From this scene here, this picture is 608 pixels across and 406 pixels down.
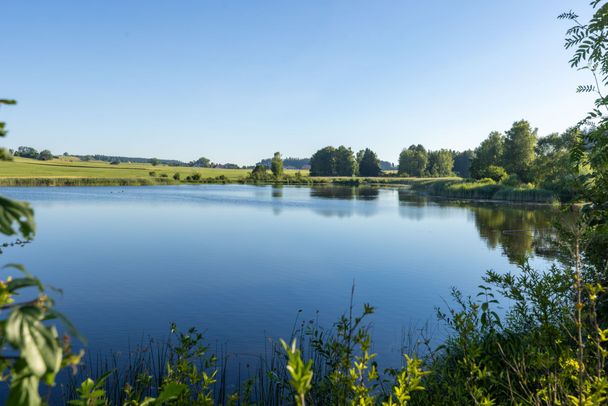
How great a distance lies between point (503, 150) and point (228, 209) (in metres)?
45.5

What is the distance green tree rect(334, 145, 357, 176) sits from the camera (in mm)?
141250

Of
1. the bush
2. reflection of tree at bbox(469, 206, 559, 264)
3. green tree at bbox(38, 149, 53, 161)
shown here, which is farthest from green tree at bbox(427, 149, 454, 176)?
green tree at bbox(38, 149, 53, 161)

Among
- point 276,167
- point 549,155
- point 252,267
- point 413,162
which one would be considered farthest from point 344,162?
point 252,267

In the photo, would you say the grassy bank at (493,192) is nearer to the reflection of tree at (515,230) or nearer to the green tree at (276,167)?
the reflection of tree at (515,230)

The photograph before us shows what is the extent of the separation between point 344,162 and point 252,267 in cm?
12812

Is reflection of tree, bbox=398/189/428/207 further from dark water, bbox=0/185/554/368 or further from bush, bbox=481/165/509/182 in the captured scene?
dark water, bbox=0/185/554/368

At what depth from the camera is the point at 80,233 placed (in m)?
24.0

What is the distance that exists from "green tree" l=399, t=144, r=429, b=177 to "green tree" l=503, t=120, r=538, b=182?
199 feet

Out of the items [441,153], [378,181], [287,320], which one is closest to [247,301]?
[287,320]

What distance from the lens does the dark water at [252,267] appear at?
10703 millimetres

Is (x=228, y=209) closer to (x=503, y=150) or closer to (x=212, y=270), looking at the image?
(x=212, y=270)

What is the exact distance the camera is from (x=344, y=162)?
14288 cm

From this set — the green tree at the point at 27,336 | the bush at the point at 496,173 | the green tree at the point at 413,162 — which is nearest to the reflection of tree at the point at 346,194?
the bush at the point at 496,173

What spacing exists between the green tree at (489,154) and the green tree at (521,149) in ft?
14.1
